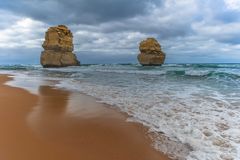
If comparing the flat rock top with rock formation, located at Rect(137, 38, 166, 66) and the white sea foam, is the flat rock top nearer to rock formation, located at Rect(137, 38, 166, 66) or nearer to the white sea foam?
rock formation, located at Rect(137, 38, 166, 66)

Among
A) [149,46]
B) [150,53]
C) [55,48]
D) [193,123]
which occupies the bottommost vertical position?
[193,123]

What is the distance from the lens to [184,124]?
5.42 m

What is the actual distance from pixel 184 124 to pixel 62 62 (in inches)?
1837

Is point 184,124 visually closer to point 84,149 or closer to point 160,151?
point 160,151

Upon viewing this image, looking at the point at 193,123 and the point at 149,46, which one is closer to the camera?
the point at 193,123

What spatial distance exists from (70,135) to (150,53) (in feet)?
154

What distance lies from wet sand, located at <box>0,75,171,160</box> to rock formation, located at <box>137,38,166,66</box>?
44.3m

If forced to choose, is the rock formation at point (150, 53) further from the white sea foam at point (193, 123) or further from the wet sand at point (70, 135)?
the wet sand at point (70, 135)

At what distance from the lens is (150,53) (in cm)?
5031

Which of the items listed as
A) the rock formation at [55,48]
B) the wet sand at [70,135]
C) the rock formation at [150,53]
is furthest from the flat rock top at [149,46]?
the wet sand at [70,135]

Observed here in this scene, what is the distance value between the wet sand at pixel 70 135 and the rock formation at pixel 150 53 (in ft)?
145

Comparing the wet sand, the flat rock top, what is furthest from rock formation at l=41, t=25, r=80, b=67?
the wet sand

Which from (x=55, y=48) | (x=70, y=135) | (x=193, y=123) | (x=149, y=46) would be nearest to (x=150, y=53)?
(x=149, y=46)

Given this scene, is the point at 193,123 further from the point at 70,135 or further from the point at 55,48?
the point at 55,48
